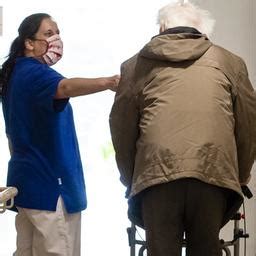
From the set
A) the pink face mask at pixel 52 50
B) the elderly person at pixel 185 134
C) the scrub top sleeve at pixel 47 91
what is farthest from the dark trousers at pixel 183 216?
the pink face mask at pixel 52 50

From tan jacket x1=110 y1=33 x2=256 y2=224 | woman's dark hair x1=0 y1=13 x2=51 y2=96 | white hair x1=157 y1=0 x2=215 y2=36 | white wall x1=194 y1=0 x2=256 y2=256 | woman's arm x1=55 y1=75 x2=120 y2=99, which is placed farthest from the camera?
white wall x1=194 y1=0 x2=256 y2=256

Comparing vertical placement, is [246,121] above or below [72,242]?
above

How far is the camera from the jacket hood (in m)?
1.47

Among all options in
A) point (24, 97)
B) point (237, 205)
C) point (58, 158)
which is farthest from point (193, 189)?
point (24, 97)

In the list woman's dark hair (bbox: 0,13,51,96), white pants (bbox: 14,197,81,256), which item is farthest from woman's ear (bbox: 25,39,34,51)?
white pants (bbox: 14,197,81,256)

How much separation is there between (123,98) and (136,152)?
190 millimetres

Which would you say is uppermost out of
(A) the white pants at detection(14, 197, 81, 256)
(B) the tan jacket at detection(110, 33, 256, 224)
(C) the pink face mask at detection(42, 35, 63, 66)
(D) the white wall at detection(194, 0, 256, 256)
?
(D) the white wall at detection(194, 0, 256, 256)

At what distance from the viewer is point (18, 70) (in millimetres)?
1844

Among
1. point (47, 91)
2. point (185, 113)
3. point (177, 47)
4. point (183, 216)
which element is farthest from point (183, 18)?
point (183, 216)

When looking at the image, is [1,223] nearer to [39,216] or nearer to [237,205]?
[39,216]

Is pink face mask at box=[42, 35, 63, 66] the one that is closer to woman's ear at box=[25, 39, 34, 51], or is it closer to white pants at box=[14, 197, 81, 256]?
woman's ear at box=[25, 39, 34, 51]

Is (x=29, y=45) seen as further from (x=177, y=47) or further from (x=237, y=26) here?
(x=237, y=26)

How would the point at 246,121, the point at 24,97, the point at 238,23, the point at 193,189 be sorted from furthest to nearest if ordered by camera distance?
1. the point at 238,23
2. the point at 24,97
3. the point at 246,121
4. the point at 193,189

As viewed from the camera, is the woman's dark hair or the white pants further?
the woman's dark hair
